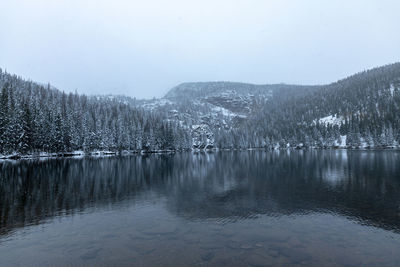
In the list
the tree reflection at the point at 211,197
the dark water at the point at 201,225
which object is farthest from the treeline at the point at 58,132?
the dark water at the point at 201,225

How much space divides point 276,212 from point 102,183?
31156mm

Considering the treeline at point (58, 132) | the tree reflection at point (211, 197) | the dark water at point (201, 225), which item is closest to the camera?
the dark water at point (201, 225)

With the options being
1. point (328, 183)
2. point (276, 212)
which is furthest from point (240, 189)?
point (328, 183)

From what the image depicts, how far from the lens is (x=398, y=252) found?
16016mm

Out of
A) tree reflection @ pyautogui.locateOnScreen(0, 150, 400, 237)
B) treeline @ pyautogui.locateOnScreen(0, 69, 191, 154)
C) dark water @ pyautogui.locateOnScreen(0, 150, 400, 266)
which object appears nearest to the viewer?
dark water @ pyautogui.locateOnScreen(0, 150, 400, 266)

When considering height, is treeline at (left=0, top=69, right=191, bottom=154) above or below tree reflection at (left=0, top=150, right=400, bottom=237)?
above

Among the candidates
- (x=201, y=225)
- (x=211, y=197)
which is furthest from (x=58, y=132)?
(x=201, y=225)

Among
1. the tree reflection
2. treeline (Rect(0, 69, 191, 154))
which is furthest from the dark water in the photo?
treeline (Rect(0, 69, 191, 154))

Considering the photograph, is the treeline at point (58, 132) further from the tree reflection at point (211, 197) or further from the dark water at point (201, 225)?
the dark water at point (201, 225)

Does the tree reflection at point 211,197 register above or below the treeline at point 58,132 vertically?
below

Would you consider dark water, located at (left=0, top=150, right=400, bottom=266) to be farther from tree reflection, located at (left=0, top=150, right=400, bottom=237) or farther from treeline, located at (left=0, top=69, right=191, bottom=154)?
treeline, located at (left=0, top=69, right=191, bottom=154)

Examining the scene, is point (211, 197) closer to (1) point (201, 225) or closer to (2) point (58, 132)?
(1) point (201, 225)

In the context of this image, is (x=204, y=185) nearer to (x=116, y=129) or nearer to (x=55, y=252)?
(x=55, y=252)

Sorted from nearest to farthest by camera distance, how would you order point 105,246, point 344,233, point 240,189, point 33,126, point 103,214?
point 105,246, point 344,233, point 103,214, point 240,189, point 33,126
